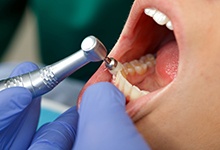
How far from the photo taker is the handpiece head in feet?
2.71

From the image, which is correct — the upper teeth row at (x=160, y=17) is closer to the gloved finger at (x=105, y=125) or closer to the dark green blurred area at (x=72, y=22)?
the gloved finger at (x=105, y=125)

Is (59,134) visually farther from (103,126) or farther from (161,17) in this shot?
(161,17)

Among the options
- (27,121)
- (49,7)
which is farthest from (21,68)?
(49,7)

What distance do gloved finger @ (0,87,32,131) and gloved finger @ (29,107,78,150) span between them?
0.25 feet

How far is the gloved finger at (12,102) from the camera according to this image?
88 centimetres

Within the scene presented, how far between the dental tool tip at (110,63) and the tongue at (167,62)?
0.43 feet

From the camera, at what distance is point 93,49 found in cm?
82

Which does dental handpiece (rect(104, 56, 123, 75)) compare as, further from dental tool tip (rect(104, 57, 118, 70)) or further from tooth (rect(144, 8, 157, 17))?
tooth (rect(144, 8, 157, 17))

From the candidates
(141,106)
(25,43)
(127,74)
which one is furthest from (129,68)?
(25,43)

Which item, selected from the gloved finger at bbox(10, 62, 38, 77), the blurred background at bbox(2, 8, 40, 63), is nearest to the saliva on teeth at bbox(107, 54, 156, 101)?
the gloved finger at bbox(10, 62, 38, 77)

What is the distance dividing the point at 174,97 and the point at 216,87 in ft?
0.26

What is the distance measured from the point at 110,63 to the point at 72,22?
2.53ft

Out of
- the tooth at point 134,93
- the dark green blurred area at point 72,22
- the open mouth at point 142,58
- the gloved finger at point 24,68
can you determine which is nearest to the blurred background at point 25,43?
the dark green blurred area at point 72,22

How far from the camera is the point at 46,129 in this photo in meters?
0.97
